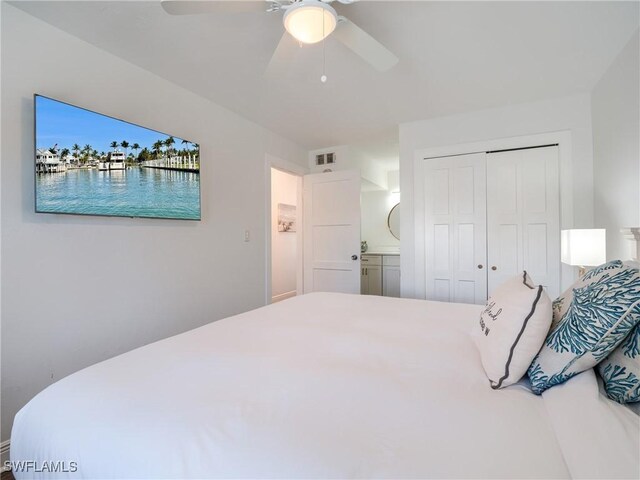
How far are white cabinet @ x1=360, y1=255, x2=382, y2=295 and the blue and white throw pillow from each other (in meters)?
3.88

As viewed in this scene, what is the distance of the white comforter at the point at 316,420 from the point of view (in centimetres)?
57

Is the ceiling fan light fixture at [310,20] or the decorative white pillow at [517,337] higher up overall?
the ceiling fan light fixture at [310,20]

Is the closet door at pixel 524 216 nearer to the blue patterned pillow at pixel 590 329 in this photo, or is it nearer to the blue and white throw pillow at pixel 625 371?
the blue patterned pillow at pixel 590 329

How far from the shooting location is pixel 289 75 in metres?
2.25

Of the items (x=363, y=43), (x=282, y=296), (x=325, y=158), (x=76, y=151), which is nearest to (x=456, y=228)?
(x=325, y=158)

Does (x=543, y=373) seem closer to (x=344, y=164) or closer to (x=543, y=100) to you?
(x=543, y=100)

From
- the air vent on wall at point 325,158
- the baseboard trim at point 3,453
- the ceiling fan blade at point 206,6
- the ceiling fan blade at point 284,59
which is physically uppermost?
the ceiling fan blade at point 284,59

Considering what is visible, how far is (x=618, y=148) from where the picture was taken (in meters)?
2.05

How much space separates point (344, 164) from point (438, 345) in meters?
3.21

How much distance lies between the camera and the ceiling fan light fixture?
4.37 feet

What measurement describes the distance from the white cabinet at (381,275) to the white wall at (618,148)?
243 centimetres

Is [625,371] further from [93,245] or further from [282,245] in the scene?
[282,245]

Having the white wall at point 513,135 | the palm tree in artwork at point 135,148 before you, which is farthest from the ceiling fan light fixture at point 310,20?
the white wall at point 513,135

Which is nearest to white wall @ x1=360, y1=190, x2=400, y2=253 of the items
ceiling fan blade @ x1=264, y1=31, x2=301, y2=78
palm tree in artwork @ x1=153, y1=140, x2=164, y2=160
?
ceiling fan blade @ x1=264, y1=31, x2=301, y2=78
